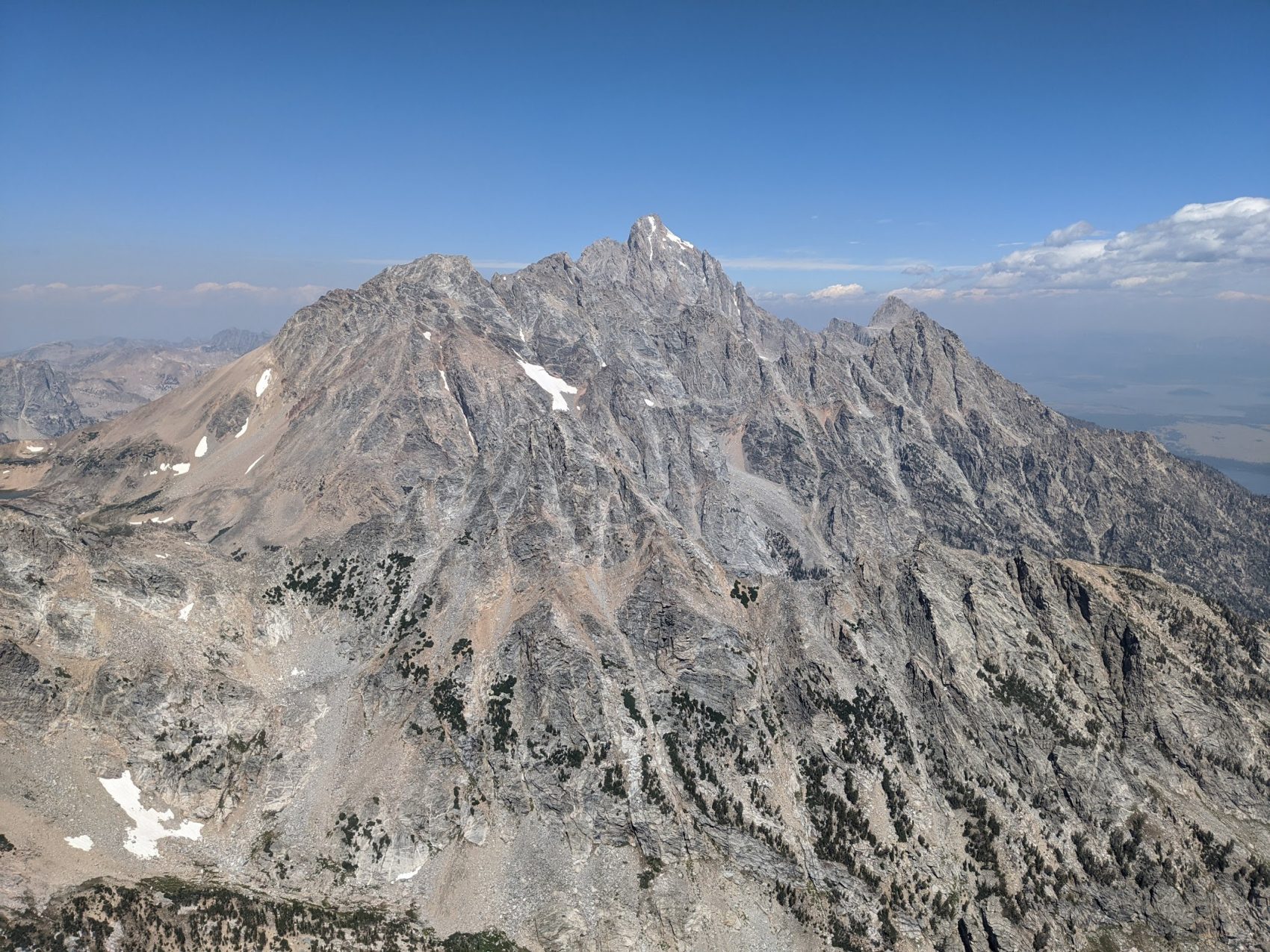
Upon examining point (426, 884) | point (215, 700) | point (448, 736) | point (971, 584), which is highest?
point (971, 584)

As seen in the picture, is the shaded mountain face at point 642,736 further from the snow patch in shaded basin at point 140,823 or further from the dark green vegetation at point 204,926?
the dark green vegetation at point 204,926

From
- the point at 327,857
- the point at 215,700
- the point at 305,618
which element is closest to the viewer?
the point at 327,857

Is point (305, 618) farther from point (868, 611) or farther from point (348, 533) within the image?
point (868, 611)

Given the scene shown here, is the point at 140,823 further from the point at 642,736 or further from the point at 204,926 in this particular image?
the point at 642,736

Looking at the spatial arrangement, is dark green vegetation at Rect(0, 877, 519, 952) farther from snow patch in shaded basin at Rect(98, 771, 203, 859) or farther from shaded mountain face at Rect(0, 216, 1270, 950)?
snow patch in shaded basin at Rect(98, 771, 203, 859)

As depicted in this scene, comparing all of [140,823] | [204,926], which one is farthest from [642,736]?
[140,823]

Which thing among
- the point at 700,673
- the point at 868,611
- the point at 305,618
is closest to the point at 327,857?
the point at 305,618

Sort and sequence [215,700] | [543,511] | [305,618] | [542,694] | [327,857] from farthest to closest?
1. [543,511]
2. [305,618]
3. [542,694]
4. [215,700]
5. [327,857]

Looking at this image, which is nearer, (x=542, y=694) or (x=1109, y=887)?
(x=1109, y=887)

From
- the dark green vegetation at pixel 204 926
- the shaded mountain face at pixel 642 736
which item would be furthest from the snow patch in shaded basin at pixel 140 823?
the dark green vegetation at pixel 204 926
